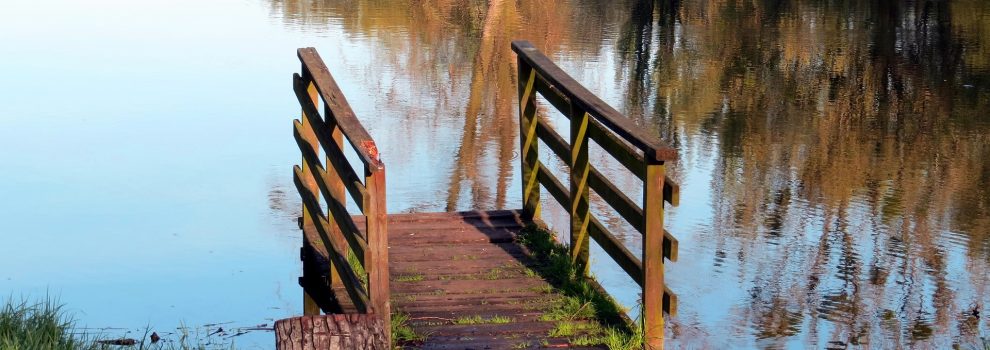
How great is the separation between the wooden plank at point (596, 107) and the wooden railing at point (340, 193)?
109 cm

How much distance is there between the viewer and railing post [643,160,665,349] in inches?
240

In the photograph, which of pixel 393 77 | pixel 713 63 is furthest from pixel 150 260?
pixel 713 63

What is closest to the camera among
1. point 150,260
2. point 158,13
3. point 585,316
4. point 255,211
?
point 585,316

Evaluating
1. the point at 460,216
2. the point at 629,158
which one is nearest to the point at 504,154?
the point at 460,216

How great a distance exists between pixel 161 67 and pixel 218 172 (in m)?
5.64

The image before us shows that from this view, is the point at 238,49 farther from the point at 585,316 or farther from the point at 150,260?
the point at 585,316

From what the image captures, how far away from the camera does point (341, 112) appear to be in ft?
21.7

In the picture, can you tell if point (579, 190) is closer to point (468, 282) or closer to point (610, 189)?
point (610, 189)

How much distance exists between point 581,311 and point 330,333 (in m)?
1.88

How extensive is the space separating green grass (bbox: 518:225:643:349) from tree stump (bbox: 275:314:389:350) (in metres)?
1.35

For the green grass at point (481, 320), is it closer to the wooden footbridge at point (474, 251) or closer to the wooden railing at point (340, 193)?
the wooden footbridge at point (474, 251)

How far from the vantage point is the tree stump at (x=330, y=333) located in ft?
16.6

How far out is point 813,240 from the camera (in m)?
10.3

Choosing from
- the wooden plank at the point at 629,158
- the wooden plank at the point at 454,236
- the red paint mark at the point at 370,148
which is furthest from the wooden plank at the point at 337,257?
the wooden plank at the point at 629,158
